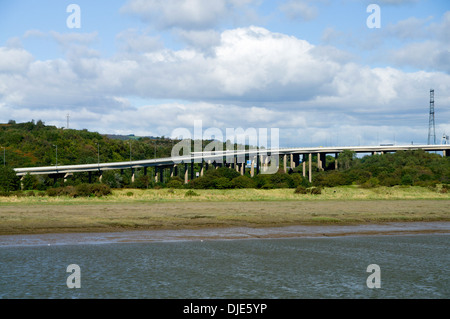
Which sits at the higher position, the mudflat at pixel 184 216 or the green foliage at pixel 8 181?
the green foliage at pixel 8 181

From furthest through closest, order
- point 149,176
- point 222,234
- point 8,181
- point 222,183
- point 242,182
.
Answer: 1. point 149,176
2. point 242,182
3. point 222,183
4. point 8,181
5. point 222,234

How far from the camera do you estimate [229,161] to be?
118 meters

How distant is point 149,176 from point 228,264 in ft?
279

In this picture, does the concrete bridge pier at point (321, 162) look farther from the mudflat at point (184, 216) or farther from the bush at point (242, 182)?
the mudflat at point (184, 216)

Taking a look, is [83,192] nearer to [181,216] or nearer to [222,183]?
[181,216]

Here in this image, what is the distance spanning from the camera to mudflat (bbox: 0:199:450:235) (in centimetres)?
3095

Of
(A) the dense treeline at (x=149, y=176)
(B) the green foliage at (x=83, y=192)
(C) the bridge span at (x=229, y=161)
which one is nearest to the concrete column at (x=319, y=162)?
(C) the bridge span at (x=229, y=161)

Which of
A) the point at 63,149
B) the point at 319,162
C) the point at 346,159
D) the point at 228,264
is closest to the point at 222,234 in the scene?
the point at 228,264

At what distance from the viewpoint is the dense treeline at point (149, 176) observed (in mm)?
73875

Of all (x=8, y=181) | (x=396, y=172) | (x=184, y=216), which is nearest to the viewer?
(x=184, y=216)

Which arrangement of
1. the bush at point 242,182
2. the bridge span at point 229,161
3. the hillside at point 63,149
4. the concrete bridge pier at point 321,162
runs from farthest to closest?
the concrete bridge pier at point 321,162 → the hillside at point 63,149 → the bridge span at point 229,161 → the bush at point 242,182

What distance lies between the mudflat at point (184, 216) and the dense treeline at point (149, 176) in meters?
16.5

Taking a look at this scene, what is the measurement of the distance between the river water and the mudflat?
2.20m
